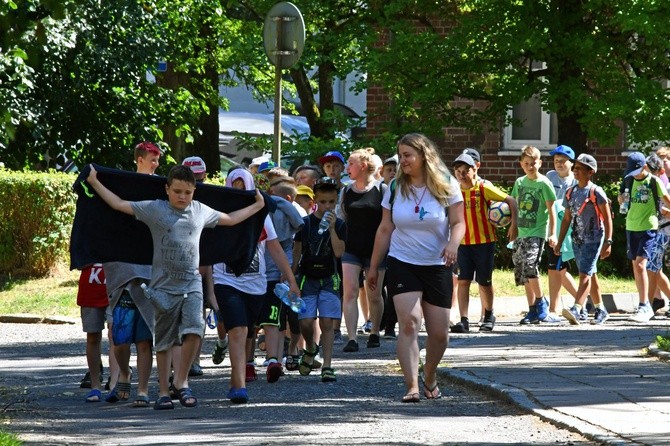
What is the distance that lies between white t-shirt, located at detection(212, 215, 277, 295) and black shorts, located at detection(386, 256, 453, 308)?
108 centimetres

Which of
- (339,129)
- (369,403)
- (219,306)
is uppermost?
(339,129)

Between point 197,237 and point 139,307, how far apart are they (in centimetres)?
65

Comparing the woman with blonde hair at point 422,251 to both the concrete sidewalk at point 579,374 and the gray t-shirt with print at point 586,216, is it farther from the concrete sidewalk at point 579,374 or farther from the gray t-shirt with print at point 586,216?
the gray t-shirt with print at point 586,216

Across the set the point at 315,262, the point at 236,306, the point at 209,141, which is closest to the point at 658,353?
the point at 315,262

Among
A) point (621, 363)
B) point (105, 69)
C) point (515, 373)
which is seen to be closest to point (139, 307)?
point (515, 373)

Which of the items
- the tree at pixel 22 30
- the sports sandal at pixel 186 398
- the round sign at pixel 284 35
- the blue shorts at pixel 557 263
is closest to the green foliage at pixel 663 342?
the blue shorts at pixel 557 263

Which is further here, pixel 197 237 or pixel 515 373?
pixel 515 373

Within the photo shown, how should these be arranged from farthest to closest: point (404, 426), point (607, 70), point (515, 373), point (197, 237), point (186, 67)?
point (186, 67) < point (607, 70) < point (515, 373) < point (197, 237) < point (404, 426)

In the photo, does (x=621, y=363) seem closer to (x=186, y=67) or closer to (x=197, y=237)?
(x=197, y=237)

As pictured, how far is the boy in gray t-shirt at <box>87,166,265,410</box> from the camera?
9867 mm

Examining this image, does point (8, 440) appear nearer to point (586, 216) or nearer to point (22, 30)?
point (22, 30)

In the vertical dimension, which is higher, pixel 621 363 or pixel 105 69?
pixel 105 69

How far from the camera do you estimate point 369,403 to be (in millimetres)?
10312

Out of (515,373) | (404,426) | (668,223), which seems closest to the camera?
(404,426)
